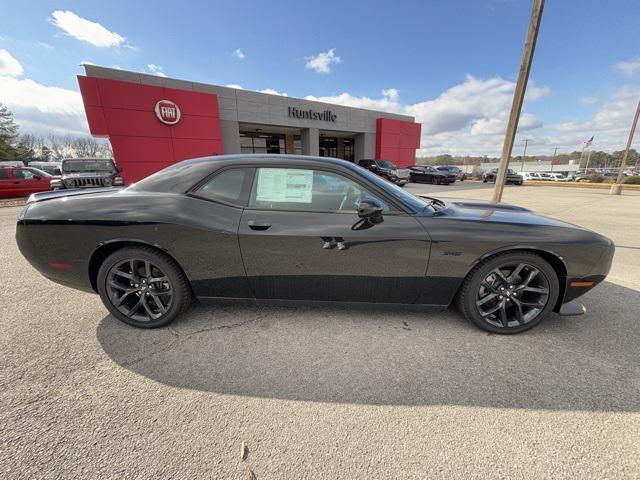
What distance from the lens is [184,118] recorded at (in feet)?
53.2

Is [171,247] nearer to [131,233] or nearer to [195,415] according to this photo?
[131,233]

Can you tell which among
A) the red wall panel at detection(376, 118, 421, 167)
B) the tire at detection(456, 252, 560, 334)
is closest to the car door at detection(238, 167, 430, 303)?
the tire at detection(456, 252, 560, 334)

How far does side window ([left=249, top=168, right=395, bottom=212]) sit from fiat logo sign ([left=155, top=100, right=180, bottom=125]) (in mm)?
16631

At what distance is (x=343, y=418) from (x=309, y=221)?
1.39 m

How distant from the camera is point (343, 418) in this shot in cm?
163

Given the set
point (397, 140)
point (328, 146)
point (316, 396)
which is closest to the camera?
Answer: point (316, 396)

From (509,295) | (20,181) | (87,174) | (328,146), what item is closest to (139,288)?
(509,295)

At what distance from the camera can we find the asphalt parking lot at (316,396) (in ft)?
4.58

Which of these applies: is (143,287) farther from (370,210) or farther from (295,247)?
(370,210)

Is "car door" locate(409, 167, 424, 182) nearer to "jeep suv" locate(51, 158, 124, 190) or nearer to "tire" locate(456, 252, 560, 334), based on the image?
"jeep suv" locate(51, 158, 124, 190)

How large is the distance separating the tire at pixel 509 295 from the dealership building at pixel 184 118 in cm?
1769

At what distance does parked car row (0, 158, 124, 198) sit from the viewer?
30.7ft

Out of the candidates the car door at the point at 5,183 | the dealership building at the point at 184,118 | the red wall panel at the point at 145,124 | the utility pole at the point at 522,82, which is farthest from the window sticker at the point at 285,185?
the dealership building at the point at 184,118

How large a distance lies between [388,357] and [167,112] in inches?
714
